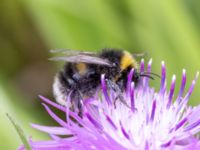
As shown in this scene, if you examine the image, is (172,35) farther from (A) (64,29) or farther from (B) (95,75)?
(B) (95,75)

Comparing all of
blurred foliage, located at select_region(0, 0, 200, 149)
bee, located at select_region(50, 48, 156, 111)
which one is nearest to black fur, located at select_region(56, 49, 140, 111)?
bee, located at select_region(50, 48, 156, 111)

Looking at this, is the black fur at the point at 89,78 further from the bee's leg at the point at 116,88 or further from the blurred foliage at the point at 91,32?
the blurred foliage at the point at 91,32

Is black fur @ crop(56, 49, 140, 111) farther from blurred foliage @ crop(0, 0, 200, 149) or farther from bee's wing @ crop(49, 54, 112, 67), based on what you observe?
blurred foliage @ crop(0, 0, 200, 149)

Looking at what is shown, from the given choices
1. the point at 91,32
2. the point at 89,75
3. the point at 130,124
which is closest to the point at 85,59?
the point at 89,75

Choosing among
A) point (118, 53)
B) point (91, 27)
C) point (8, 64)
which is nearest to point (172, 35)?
point (91, 27)

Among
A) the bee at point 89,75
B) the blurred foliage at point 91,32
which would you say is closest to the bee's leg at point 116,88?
the bee at point 89,75

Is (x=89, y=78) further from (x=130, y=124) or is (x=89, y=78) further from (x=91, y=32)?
(x=91, y=32)
